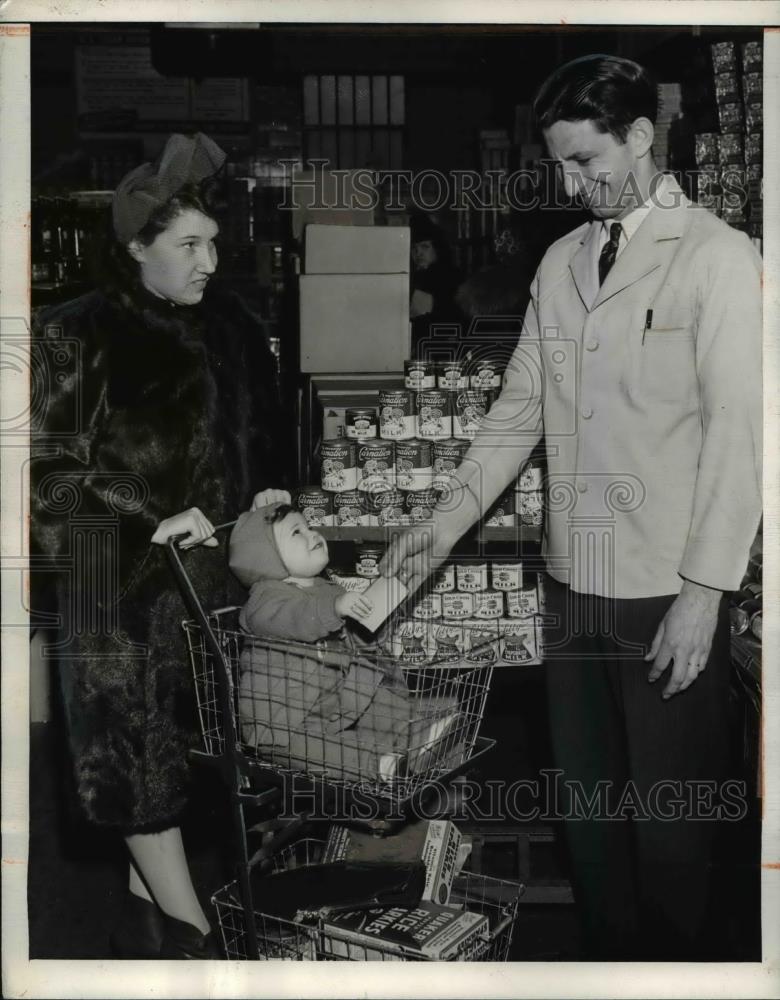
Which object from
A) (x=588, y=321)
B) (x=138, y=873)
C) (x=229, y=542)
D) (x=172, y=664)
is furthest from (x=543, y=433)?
(x=138, y=873)

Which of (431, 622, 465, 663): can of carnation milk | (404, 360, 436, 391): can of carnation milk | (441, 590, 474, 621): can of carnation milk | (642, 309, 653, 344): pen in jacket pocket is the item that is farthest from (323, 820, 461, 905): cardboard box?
(642, 309, 653, 344): pen in jacket pocket

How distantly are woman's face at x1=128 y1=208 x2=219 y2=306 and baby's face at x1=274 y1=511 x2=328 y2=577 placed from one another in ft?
2.24

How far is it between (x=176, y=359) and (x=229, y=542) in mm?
530

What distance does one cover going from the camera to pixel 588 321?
3.42 meters

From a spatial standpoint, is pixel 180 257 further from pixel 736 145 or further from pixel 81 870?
pixel 81 870

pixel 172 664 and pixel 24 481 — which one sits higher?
pixel 24 481

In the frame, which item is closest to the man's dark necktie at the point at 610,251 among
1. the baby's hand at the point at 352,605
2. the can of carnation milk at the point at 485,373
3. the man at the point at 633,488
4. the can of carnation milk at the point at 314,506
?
the man at the point at 633,488

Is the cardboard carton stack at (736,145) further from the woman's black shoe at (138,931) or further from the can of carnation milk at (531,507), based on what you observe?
the woman's black shoe at (138,931)

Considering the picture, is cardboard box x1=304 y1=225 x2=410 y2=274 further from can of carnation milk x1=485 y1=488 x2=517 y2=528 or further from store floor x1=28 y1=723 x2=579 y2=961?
store floor x1=28 y1=723 x2=579 y2=961

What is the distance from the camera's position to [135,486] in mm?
3463

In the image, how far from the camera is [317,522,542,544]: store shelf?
3518 mm

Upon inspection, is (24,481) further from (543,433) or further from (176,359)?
(543,433)

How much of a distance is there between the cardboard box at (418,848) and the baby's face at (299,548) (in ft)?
2.75

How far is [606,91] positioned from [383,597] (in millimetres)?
1515
